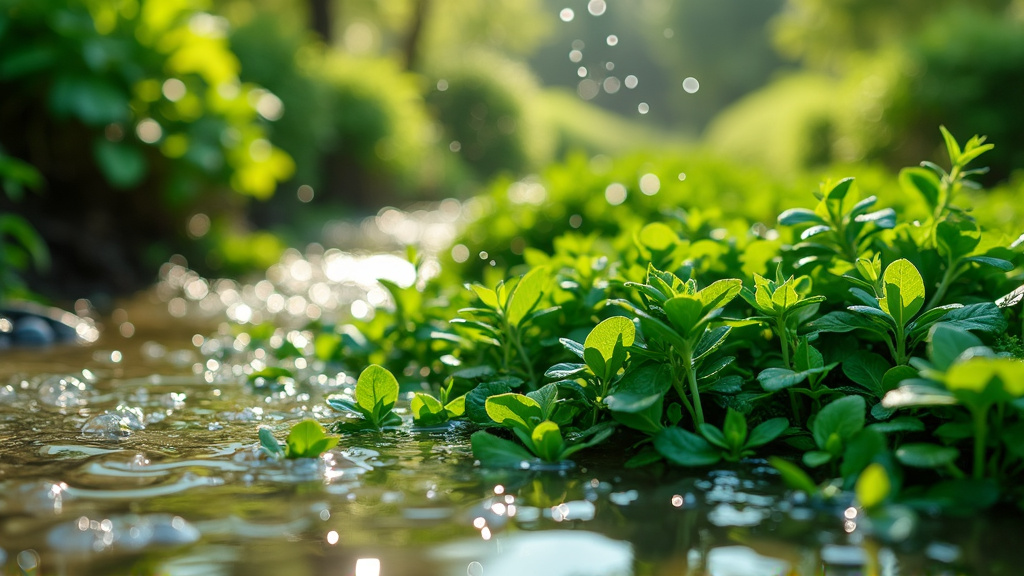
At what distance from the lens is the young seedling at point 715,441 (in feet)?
5.47

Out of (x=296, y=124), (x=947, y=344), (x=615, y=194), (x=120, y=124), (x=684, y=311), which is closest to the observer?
(x=947, y=344)

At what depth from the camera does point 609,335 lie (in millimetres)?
1752

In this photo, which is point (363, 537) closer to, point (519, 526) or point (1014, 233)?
point (519, 526)

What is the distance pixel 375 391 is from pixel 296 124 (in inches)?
340

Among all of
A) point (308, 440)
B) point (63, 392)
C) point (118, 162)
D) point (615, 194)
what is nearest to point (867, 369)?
point (308, 440)

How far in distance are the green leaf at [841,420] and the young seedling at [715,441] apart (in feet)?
0.26

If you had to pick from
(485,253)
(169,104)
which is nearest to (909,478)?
(485,253)

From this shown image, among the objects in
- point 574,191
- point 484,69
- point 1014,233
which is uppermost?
point 484,69

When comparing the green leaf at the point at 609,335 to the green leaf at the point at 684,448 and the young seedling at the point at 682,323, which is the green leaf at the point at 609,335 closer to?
the young seedling at the point at 682,323

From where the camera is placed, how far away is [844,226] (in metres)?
2.03

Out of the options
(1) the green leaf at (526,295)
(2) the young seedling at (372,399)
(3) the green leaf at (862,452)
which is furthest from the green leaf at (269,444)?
(3) the green leaf at (862,452)

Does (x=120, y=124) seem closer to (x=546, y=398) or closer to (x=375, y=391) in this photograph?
(x=375, y=391)

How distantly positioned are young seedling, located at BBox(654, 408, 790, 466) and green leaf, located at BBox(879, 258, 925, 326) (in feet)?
1.03

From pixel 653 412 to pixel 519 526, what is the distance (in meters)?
0.42
